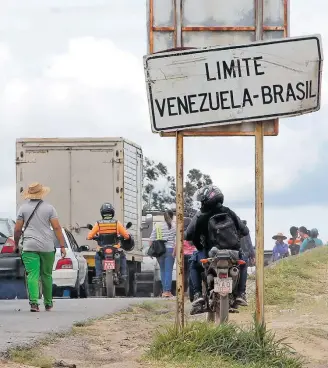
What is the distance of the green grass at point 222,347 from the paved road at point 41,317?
1.37 metres

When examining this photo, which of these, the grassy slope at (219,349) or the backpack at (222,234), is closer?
the grassy slope at (219,349)

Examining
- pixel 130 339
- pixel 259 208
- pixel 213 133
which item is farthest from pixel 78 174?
pixel 259 208

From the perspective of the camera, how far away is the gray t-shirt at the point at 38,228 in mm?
18031

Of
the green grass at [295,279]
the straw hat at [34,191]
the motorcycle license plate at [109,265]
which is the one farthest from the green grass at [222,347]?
the motorcycle license plate at [109,265]

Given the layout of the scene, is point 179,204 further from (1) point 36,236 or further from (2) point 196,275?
(1) point 36,236

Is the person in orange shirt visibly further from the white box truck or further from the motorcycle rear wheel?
the motorcycle rear wheel

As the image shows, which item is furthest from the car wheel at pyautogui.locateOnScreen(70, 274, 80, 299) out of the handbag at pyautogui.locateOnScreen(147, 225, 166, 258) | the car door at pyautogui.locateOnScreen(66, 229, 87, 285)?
the handbag at pyautogui.locateOnScreen(147, 225, 166, 258)

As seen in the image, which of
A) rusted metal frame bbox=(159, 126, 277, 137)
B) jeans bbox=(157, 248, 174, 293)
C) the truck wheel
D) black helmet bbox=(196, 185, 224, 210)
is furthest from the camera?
jeans bbox=(157, 248, 174, 293)

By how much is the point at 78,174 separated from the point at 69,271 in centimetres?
565

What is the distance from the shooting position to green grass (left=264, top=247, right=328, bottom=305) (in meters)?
20.2

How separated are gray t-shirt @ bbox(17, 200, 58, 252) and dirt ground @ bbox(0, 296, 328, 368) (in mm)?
1373

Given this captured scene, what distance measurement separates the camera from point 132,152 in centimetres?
3086

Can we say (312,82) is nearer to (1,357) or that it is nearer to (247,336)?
(247,336)

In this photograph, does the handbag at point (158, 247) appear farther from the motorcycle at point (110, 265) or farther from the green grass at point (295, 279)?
the green grass at point (295, 279)
